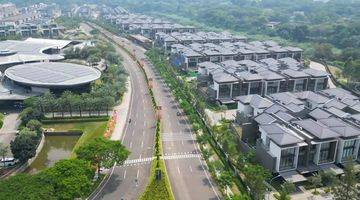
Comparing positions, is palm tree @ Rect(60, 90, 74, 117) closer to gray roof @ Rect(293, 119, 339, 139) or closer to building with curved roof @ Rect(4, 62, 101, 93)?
building with curved roof @ Rect(4, 62, 101, 93)

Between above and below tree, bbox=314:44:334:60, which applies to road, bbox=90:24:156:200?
below

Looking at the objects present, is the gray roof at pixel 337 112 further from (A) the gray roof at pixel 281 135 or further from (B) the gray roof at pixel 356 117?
(A) the gray roof at pixel 281 135

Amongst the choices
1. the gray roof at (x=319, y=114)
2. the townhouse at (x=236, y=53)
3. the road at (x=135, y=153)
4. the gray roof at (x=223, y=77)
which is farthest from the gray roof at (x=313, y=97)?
the townhouse at (x=236, y=53)

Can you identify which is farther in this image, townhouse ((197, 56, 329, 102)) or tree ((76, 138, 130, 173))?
townhouse ((197, 56, 329, 102))

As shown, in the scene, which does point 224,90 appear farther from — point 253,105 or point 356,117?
point 356,117

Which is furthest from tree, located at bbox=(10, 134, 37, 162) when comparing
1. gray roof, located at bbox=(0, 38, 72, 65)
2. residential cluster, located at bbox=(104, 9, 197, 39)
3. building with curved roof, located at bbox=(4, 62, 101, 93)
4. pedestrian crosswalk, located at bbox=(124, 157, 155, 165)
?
residential cluster, located at bbox=(104, 9, 197, 39)

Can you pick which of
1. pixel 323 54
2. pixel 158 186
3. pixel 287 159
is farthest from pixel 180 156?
pixel 323 54

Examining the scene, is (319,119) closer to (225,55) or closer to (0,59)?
(225,55)
